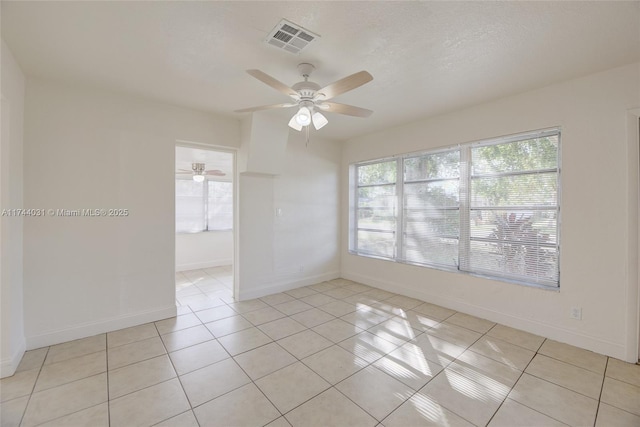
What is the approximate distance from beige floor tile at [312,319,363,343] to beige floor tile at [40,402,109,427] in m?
1.87

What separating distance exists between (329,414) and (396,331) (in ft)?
4.78

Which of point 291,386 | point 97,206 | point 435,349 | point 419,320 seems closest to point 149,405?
point 291,386

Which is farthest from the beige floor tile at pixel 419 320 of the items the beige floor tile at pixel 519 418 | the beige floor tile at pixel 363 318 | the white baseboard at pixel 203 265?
the white baseboard at pixel 203 265

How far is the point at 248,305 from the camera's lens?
151 inches

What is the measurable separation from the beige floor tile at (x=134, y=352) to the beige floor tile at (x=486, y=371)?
275 centimetres

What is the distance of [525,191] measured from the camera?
309 centimetres

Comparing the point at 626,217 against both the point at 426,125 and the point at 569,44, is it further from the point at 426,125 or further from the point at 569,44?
the point at 426,125

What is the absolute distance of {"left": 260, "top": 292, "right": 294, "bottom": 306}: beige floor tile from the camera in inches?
156

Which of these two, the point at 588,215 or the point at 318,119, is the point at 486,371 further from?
the point at 318,119

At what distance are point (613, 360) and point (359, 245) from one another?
3.40 meters

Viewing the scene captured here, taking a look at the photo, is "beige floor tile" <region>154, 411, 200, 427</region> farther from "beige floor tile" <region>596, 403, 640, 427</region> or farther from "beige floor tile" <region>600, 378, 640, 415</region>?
"beige floor tile" <region>600, 378, 640, 415</region>

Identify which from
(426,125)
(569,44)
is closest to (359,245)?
(426,125)

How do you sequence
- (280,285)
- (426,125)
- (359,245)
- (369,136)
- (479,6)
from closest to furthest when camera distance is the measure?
(479,6) < (426,125) < (280,285) < (369,136) < (359,245)

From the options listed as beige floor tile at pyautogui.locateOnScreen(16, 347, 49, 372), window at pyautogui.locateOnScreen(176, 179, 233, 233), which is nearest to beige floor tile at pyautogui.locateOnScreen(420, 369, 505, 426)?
beige floor tile at pyautogui.locateOnScreen(16, 347, 49, 372)
